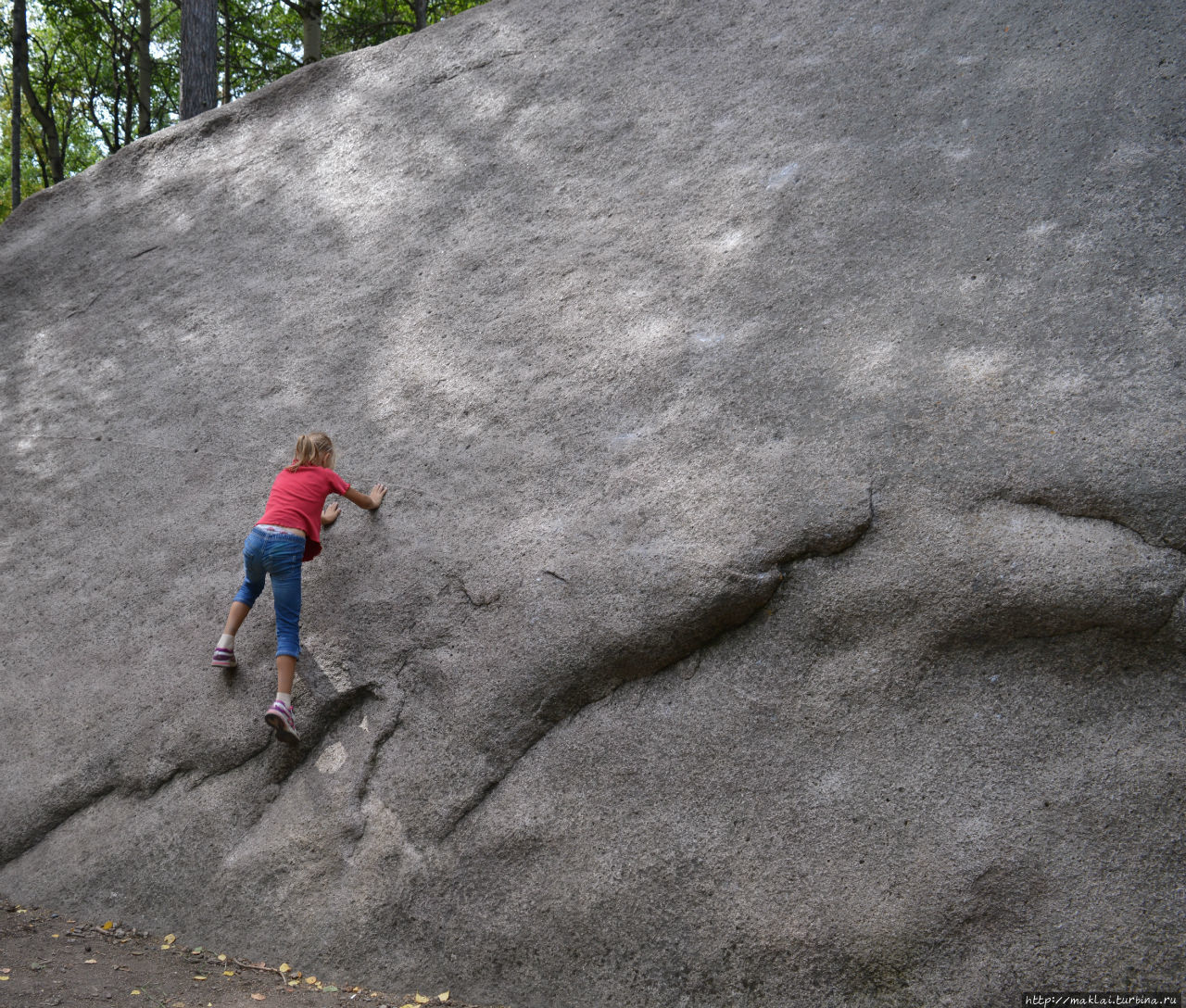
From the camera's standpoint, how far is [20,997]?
3.69 m

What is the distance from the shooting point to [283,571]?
4539 millimetres

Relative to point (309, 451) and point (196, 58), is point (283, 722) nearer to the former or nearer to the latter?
point (309, 451)

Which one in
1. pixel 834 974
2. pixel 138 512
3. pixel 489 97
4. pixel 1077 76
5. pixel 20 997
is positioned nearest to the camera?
pixel 834 974

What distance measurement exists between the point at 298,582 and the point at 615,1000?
7.95 ft

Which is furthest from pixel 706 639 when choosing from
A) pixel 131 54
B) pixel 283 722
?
pixel 131 54

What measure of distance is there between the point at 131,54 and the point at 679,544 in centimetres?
2235

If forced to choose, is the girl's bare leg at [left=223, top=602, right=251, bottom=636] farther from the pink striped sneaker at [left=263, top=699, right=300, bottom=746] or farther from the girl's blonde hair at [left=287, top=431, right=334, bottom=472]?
the girl's blonde hair at [left=287, top=431, right=334, bottom=472]

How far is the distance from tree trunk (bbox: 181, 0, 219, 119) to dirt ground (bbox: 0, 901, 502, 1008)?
29.7ft

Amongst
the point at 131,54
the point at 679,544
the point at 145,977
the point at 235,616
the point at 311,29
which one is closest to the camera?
the point at 145,977

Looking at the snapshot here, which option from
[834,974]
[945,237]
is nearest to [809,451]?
[945,237]

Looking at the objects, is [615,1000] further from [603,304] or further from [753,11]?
[753,11]

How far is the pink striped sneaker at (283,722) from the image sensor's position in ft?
13.8

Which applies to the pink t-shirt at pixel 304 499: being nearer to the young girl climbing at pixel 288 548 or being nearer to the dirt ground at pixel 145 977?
the young girl climbing at pixel 288 548

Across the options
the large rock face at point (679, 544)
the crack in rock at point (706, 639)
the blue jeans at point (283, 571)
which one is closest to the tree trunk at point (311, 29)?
the large rock face at point (679, 544)
